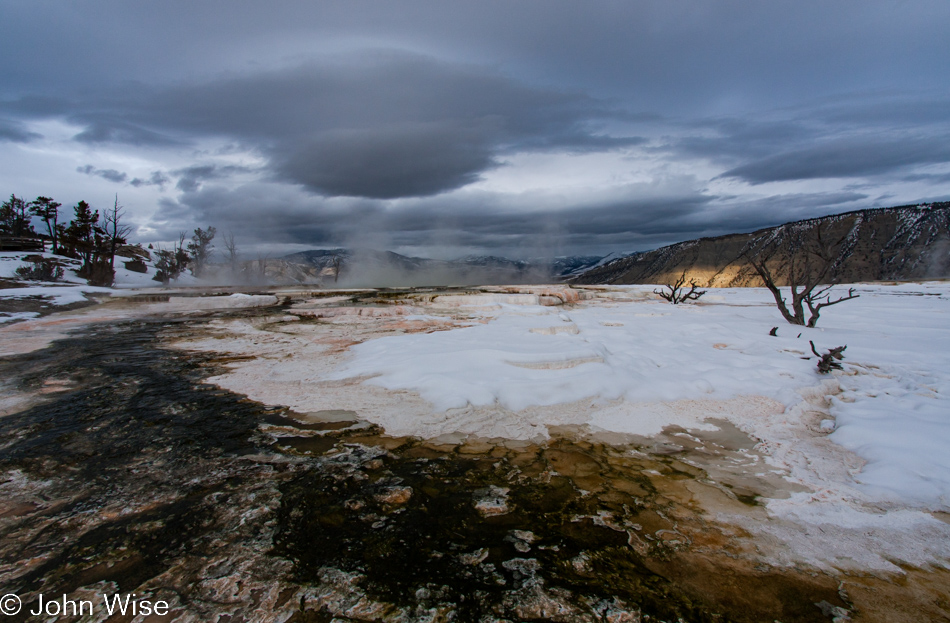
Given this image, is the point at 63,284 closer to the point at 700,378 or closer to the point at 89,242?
the point at 89,242

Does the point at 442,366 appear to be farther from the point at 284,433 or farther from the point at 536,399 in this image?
the point at 284,433

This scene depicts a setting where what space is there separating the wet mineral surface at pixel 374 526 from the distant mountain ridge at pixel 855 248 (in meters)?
78.0

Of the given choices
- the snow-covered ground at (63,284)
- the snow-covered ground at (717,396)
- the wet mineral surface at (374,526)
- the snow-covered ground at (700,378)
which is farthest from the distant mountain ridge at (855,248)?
the snow-covered ground at (63,284)

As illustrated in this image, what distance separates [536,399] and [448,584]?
3.19 metres

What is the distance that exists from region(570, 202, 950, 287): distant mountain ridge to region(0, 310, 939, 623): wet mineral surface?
78.0 metres

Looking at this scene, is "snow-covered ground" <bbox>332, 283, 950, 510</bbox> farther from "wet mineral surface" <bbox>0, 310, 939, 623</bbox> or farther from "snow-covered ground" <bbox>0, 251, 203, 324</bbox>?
"snow-covered ground" <bbox>0, 251, 203, 324</bbox>

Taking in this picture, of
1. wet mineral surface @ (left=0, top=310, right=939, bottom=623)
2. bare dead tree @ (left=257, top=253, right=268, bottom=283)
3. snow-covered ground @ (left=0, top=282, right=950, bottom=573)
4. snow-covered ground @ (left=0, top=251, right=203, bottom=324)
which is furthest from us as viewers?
bare dead tree @ (left=257, top=253, right=268, bottom=283)

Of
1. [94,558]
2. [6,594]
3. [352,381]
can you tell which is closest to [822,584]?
[94,558]

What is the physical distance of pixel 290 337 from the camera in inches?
385

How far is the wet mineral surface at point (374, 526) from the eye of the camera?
2.07m

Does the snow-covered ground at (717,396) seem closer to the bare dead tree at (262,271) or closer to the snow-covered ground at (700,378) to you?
the snow-covered ground at (700,378)

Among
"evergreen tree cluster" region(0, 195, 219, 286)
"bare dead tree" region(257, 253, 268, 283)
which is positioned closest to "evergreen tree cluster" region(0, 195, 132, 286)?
"evergreen tree cluster" region(0, 195, 219, 286)

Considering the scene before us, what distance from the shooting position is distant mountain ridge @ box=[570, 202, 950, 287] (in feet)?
263

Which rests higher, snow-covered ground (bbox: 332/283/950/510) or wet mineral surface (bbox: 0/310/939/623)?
snow-covered ground (bbox: 332/283/950/510)
